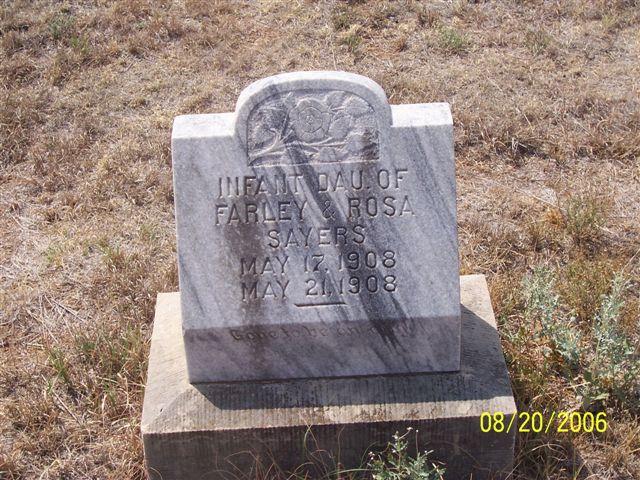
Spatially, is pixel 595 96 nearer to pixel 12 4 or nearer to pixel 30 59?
pixel 30 59

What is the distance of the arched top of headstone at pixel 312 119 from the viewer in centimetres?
334

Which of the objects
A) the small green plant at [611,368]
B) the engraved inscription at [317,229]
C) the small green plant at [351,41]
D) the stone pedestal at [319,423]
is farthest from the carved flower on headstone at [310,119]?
the small green plant at [351,41]

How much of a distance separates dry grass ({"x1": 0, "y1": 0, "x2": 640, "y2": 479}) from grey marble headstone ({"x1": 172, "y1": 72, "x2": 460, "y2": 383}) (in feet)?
2.54

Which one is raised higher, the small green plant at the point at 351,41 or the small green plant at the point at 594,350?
the small green plant at the point at 351,41

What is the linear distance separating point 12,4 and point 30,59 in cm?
110

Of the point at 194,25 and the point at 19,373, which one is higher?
the point at 194,25

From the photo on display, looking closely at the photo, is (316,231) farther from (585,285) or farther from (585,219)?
(585,219)

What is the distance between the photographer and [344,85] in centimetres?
334

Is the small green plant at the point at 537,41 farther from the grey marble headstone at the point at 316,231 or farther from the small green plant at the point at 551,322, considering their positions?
the grey marble headstone at the point at 316,231

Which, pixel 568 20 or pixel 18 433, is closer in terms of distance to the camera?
pixel 18 433

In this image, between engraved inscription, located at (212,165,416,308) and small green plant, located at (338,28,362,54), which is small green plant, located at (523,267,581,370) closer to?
engraved inscription, located at (212,165,416,308)

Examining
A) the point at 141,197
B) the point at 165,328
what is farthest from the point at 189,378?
the point at 141,197

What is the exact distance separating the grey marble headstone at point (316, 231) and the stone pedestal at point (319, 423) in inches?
4.1

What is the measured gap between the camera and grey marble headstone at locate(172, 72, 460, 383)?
3.38m
